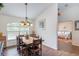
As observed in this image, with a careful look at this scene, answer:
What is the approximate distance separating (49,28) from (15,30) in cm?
73

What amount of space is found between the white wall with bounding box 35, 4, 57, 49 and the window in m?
0.27

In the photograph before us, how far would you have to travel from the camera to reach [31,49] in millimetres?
2861

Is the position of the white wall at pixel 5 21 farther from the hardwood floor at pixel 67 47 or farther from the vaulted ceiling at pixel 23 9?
the hardwood floor at pixel 67 47

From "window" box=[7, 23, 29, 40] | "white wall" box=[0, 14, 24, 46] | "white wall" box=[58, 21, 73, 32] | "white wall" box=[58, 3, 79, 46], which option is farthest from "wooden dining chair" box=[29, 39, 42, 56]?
"white wall" box=[58, 3, 79, 46]

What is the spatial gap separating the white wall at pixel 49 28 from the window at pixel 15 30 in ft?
0.88

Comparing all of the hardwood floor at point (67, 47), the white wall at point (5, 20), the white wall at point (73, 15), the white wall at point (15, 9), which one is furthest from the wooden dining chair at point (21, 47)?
the white wall at point (73, 15)

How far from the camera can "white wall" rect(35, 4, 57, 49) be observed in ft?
9.40

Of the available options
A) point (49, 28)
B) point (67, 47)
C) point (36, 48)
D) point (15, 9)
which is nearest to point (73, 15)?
point (49, 28)

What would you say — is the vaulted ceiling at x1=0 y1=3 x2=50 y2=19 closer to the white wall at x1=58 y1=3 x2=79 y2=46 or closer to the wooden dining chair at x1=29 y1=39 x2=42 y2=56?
the white wall at x1=58 y1=3 x2=79 y2=46

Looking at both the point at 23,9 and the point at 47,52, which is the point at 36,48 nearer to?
the point at 47,52

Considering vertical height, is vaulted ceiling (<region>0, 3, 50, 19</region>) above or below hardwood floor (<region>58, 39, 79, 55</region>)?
above

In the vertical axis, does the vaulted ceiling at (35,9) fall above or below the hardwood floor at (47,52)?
above

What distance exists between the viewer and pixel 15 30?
2844 millimetres

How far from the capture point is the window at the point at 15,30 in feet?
9.29
